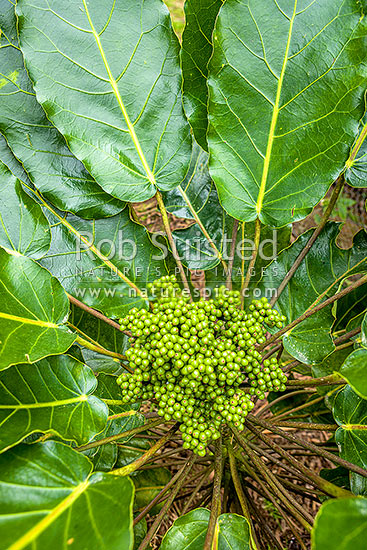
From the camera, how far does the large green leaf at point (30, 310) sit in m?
0.71

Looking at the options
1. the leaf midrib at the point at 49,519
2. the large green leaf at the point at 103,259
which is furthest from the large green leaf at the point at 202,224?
the leaf midrib at the point at 49,519

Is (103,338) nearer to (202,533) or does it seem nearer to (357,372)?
(202,533)

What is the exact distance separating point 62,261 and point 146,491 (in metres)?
0.72

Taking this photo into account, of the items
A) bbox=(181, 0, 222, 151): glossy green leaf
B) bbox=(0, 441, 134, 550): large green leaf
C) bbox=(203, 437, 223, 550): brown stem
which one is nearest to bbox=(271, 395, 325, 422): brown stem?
bbox=(203, 437, 223, 550): brown stem

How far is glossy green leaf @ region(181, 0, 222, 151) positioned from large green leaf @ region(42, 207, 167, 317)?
0.90ft

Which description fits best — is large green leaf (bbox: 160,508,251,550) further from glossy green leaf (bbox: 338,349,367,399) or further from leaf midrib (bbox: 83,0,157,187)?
leaf midrib (bbox: 83,0,157,187)

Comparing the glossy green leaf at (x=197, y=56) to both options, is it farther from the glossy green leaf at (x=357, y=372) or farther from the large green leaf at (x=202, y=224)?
the glossy green leaf at (x=357, y=372)

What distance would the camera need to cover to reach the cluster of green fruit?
2.26 ft

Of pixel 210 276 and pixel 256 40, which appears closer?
pixel 256 40

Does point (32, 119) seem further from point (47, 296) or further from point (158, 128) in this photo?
point (47, 296)

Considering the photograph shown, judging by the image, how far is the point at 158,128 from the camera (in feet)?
2.92

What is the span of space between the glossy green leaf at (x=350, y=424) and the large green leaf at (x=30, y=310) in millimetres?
546

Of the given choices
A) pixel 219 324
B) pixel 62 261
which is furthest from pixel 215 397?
pixel 62 261

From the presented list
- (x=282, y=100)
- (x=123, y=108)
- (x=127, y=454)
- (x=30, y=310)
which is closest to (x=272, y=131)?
(x=282, y=100)
